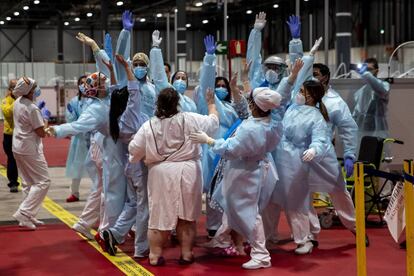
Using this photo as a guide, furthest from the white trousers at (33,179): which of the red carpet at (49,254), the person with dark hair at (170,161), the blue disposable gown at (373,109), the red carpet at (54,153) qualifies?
the red carpet at (54,153)

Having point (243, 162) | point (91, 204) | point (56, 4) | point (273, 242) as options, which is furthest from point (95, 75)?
point (56, 4)

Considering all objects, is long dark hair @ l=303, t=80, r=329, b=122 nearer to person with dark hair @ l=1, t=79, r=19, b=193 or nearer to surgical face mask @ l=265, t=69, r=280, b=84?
surgical face mask @ l=265, t=69, r=280, b=84

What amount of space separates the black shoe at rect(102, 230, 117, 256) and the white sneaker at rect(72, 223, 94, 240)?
783 millimetres

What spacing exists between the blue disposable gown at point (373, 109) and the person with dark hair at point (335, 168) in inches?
65.9

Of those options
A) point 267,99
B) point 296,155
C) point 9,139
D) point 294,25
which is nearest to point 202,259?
point 296,155

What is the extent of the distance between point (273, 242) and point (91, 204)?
1.94 metres

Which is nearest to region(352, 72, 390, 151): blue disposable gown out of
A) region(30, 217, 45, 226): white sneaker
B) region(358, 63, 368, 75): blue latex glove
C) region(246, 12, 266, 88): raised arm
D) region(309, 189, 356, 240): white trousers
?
region(358, 63, 368, 75): blue latex glove

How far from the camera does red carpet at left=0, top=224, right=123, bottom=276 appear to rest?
20.8ft

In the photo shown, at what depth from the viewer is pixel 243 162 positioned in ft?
20.5

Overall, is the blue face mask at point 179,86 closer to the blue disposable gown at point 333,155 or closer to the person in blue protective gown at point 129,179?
the person in blue protective gown at point 129,179

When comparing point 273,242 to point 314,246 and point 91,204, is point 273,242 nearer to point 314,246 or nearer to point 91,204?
point 314,246

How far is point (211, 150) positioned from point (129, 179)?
0.85 meters

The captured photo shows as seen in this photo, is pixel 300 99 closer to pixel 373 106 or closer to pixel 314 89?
pixel 314 89

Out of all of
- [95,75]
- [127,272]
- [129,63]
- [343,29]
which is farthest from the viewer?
[343,29]
